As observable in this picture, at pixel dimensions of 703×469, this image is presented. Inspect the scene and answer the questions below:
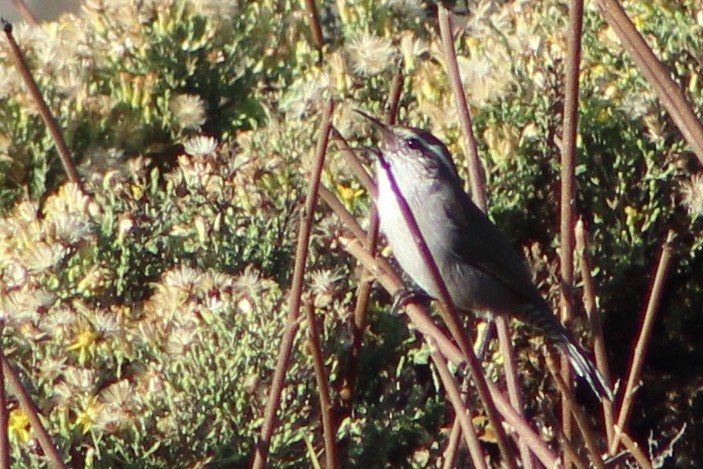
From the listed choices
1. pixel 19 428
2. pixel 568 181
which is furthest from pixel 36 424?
pixel 19 428

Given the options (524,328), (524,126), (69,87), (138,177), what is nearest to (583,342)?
(524,328)

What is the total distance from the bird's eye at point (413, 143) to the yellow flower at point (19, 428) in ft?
4.67

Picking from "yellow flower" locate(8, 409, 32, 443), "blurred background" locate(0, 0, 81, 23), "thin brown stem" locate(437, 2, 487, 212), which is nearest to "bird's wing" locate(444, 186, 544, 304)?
"thin brown stem" locate(437, 2, 487, 212)

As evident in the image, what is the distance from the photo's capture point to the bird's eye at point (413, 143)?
3.95m

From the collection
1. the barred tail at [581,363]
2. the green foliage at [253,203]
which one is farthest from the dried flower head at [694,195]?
the barred tail at [581,363]

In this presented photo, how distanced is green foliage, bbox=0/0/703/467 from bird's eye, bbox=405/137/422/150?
267mm

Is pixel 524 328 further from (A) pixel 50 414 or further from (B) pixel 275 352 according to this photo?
(A) pixel 50 414

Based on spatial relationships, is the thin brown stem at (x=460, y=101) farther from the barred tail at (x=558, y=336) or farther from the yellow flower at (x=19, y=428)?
the yellow flower at (x=19, y=428)

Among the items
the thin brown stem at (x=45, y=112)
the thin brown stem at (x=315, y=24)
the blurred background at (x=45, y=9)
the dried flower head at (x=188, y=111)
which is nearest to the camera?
the thin brown stem at (x=45, y=112)

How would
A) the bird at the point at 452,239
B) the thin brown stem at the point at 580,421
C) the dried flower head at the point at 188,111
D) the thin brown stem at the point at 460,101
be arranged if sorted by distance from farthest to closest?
the dried flower head at the point at 188,111, the bird at the point at 452,239, the thin brown stem at the point at 460,101, the thin brown stem at the point at 580,421

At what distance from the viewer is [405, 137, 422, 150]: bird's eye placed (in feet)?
13.0

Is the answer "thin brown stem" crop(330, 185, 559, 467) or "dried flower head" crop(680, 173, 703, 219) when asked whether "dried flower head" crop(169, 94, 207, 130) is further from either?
"thin brown stem" crop(330, 185, 559, 467)

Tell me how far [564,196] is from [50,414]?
1702 mm

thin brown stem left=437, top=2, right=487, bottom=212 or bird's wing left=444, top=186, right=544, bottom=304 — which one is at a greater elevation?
thin brown stem left=437, top=2, right=487, bottom=212
